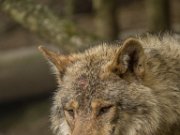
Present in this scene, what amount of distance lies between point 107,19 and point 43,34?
1.76m

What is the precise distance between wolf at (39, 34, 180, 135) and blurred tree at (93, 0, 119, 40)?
4.07m

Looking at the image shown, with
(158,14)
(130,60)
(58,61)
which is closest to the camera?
(130,60)

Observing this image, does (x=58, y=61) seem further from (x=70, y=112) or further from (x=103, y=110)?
(x=103, y=110)

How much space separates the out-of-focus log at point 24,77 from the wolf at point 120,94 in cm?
731

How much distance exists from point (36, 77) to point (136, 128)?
804 cm

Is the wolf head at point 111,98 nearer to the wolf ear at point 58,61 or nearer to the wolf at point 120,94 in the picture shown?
the wolf at point 120,94

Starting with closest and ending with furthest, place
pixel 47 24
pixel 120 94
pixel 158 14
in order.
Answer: pixel 120 94, pixel 47 24, pixel 158 14

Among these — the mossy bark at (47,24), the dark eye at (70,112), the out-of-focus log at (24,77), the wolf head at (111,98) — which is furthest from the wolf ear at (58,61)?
the out-of-focus log at (24,77)

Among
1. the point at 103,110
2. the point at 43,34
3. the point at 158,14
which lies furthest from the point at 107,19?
the point at 103,110

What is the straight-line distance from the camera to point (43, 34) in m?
9.77

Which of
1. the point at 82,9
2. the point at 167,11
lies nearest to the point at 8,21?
the point at 82,9

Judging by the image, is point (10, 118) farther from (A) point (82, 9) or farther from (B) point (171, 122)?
(B) point (171, 122)

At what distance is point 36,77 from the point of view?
1434 centimetres

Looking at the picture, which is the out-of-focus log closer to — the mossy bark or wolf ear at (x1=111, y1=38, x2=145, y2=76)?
the mossy bark
